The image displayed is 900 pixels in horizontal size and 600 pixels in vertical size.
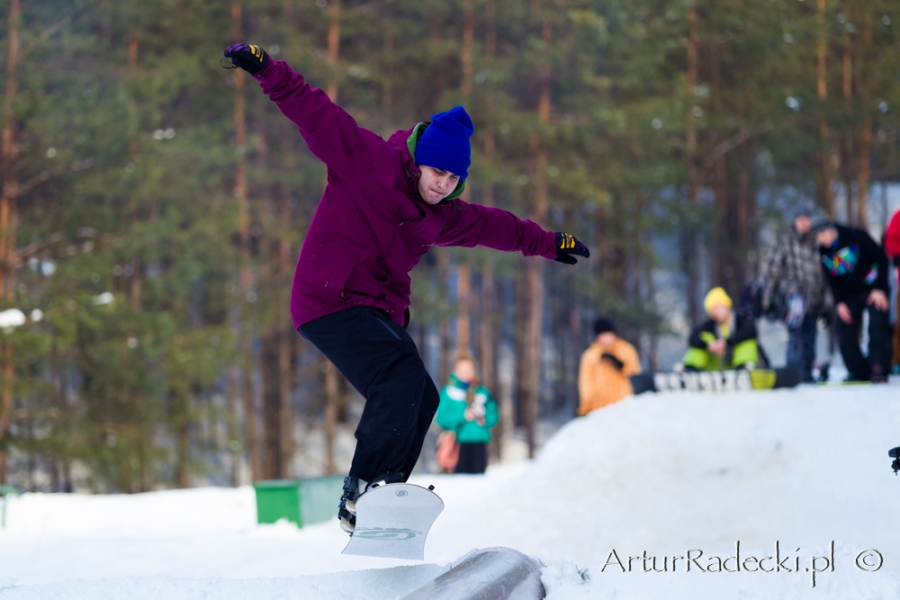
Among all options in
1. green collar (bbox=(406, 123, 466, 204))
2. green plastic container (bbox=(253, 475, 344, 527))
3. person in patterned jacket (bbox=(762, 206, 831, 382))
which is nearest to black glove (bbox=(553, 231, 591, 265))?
green collar (bbox=(406, 123, 466, 204))

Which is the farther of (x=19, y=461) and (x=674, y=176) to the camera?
(x=674, y=176)

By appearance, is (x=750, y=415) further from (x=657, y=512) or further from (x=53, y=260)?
(x=53, y=260)

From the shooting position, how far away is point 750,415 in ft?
24.8

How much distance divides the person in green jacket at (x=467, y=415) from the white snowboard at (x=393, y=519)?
632 centimetres

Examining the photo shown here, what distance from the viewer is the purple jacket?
3436mm

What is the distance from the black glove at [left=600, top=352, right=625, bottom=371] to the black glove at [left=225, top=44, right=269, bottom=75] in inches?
309

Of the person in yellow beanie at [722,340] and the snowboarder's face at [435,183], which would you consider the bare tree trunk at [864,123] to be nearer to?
the person in yellow beanie at [722,340]

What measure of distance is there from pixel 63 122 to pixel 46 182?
1.51 m

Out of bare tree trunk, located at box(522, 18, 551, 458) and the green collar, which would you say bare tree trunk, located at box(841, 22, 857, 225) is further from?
the green collar

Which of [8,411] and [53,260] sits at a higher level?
[53,260]

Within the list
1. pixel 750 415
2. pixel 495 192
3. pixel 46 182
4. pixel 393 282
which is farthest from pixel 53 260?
pixel 393 282

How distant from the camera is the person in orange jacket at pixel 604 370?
10555 mm

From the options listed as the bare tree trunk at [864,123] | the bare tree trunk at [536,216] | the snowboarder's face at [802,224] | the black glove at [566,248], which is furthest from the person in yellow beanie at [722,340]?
the bare tree trunk at [864,123]

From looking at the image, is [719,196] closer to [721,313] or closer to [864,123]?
[864,123]
